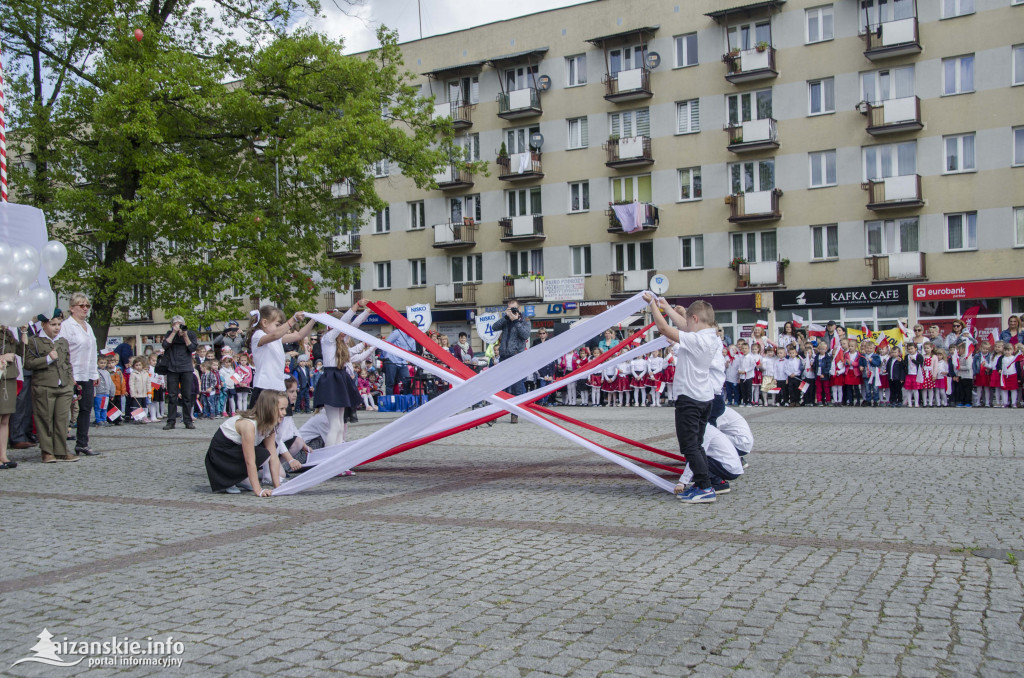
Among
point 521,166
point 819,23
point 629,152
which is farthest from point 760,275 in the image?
point 521,166

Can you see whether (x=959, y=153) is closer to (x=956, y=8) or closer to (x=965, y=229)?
(x=965, y=229)

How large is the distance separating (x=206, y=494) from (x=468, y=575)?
14.5 ft

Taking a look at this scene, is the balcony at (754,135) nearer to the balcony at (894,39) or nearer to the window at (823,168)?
the window at (823,168)

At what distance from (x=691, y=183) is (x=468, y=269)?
508 inches

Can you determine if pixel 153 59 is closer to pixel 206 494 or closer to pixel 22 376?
pixel 22 376

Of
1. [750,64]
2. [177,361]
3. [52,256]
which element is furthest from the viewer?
[750,64]

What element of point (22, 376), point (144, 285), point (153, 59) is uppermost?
point (153, 59)

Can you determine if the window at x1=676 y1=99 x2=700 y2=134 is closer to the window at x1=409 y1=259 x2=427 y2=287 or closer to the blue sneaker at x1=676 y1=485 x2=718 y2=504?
the window at x1=409 y1=259 x2=427 y2=287

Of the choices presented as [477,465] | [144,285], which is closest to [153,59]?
[144,285]

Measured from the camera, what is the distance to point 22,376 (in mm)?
13422

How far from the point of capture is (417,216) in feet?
163

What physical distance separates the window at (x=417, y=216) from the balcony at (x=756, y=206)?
16979mm

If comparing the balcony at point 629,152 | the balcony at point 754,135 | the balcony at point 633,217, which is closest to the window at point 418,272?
the balcony at point 633,217

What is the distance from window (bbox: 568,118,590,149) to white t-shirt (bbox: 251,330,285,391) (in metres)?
36.4
